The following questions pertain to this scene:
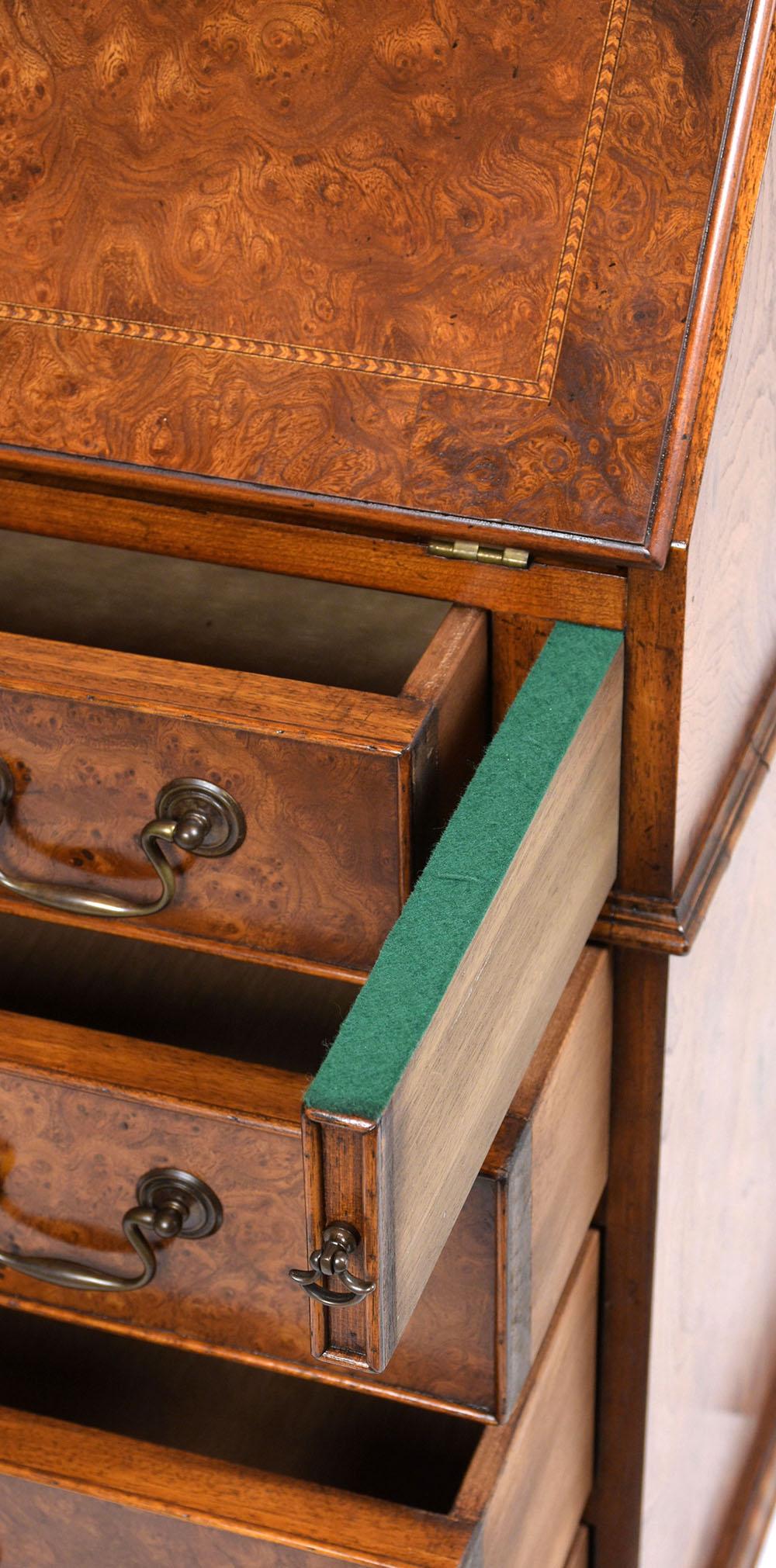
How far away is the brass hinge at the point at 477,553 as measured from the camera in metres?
0.68

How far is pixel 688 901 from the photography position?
29.7 inches

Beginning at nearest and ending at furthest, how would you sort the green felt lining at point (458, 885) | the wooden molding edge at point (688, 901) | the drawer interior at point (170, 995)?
the green felt lining at point (458, 885) < the wooden molding edge at point (688, 901) < the drawer interior at point (170, 995)

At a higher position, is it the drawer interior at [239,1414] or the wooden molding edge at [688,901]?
the wooden molding edge at [688,901]

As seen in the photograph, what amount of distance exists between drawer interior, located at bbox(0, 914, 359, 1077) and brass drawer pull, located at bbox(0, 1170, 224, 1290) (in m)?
0.16

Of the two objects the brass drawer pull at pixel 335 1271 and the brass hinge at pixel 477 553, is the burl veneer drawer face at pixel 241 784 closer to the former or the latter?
the brass hinge at pixel 477 553

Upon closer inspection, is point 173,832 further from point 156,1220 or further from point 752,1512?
point 752,1512

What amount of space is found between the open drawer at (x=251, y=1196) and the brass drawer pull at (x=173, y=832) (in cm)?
5

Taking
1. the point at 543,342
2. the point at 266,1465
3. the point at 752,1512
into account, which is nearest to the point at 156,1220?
the point at 266,1465

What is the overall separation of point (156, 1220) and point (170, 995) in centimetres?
23

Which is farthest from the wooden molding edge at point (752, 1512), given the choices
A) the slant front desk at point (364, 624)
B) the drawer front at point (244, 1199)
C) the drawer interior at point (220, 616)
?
the drawer interior at point (220, 616)

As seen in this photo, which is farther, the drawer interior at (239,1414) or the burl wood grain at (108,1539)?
the drawer interior at (239,1414)

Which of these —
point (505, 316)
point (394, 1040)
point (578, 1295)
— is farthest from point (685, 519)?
point (578, 1295)

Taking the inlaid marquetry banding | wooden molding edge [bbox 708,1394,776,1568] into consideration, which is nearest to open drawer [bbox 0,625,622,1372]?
the inlaid marquetry banding

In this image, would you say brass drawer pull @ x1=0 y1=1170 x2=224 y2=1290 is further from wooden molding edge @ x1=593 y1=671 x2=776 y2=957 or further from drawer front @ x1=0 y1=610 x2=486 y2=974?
wooden molding edge @ x1=593 y1=671 x2=776 y2=957
